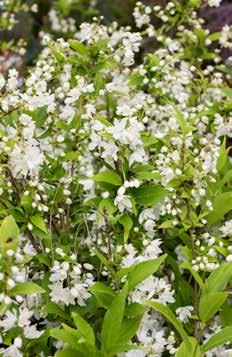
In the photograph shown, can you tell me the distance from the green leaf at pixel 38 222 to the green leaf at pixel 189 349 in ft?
1.92

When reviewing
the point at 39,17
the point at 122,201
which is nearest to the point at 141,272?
the point at 122,201

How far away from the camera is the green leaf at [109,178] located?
7.15 feet

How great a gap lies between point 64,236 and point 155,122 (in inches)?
37.9

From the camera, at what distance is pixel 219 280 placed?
2.09 metres

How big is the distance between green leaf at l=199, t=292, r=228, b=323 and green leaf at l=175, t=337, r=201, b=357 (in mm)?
81

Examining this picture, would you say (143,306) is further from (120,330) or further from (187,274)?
(187,274)

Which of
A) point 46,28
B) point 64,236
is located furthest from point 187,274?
point 46,28

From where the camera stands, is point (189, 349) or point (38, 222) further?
point (38, 222)

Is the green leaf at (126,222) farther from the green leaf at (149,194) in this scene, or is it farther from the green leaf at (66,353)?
the green leaf at (66,353)

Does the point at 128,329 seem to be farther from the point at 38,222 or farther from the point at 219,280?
the point at 38,222

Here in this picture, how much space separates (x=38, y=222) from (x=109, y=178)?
283mm

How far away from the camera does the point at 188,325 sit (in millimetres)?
2408

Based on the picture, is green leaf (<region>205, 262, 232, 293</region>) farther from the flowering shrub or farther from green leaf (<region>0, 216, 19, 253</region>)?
green leaf (<region>0, 216, 19, 253</region>)

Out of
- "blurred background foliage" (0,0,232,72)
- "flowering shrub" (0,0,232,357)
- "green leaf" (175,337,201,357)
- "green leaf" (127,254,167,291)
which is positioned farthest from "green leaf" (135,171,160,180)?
Result: "blurred background foliage" (0,0,232,72)
